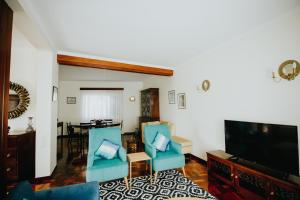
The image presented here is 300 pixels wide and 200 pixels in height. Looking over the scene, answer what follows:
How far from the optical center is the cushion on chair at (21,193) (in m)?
0.98

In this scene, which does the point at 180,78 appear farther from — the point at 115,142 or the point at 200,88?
the point at 115,142

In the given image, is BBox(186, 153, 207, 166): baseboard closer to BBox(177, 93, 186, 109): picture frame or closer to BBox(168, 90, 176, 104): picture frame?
BBox(177, 93, 186, 109): picture frame

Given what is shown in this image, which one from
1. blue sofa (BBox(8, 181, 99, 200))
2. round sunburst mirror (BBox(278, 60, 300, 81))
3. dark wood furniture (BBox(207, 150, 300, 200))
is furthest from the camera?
round sunburst mirror (BBox(278, 60, 300, 81))

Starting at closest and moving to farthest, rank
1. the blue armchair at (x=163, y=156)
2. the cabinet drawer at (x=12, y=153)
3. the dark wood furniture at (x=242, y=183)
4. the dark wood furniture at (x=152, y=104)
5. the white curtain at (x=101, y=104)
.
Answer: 1. the dark wood furniture at (x=242, y=183)
2. the cabinet drawer at (x=12, y=153)
3. the blue armchair at (x=163, y=156)
4. the dark wood furniture at (x=152, y=104)
5. the white curtain at (x=101, y=104)

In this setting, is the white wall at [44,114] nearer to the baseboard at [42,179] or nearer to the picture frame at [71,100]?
the baseboard at [42,179]

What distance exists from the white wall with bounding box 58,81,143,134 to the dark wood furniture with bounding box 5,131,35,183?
436 cm

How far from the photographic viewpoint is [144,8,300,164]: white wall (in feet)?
6.50

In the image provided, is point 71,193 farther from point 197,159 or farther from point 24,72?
point 197,159

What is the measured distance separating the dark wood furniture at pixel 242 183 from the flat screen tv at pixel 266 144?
0.19m

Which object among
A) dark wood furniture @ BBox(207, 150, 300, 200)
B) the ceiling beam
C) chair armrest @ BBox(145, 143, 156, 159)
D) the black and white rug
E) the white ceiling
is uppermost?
the white ceiling

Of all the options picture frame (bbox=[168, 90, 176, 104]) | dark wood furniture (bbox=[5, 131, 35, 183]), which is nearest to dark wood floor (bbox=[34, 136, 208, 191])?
dark wood furniture (bbox=[5, 131, 35, 183])

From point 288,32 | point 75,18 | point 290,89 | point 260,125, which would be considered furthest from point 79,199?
point 288,32

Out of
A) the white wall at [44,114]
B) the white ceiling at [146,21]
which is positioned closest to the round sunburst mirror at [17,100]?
the white wall at [44,114]

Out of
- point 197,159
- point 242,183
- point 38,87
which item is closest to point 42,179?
point 38,87
